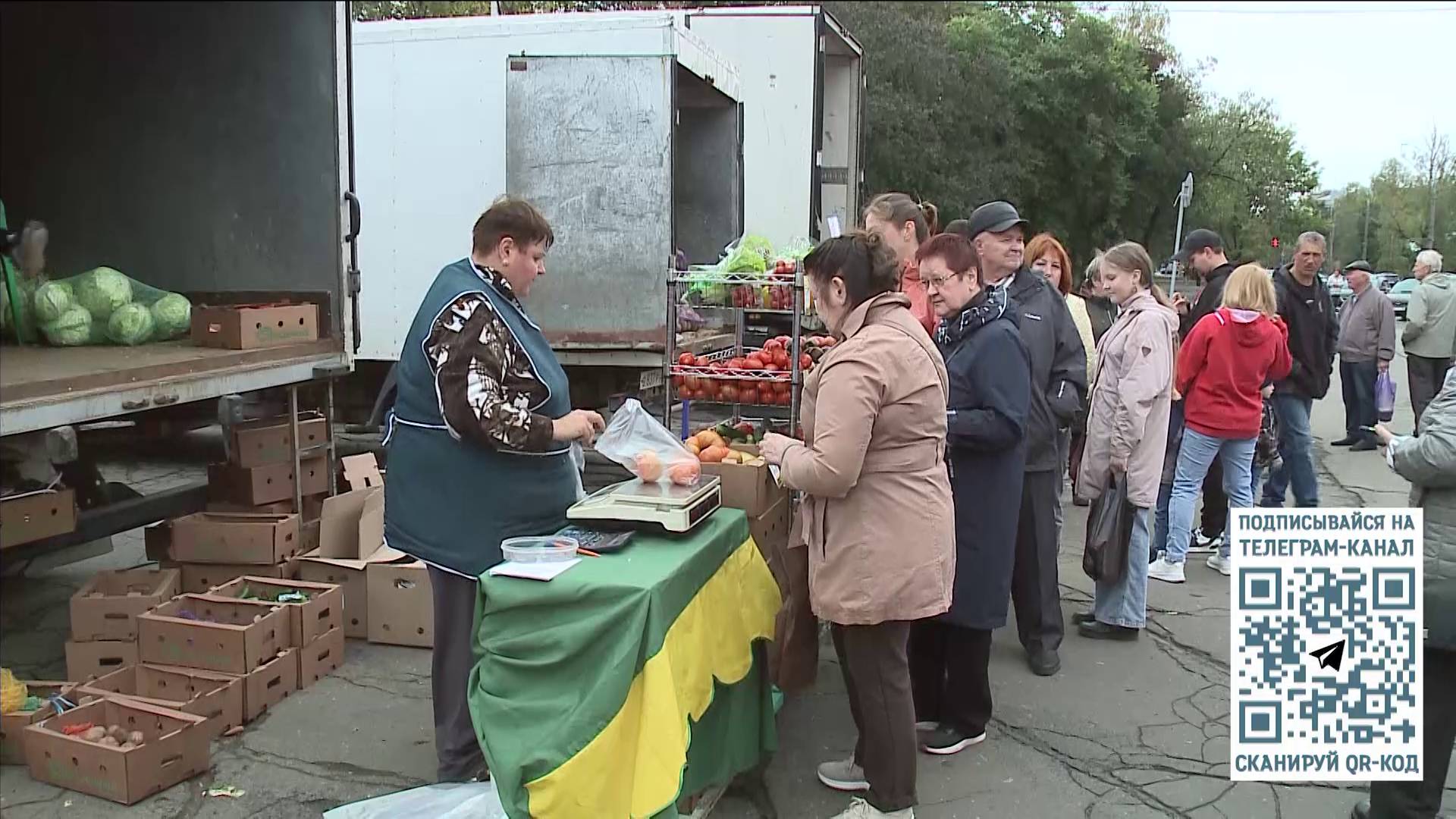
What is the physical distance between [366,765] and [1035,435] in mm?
2701

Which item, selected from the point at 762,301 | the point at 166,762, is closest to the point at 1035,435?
the point at 762,301

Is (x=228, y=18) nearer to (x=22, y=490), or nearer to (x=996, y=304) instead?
(x=22, y=490)

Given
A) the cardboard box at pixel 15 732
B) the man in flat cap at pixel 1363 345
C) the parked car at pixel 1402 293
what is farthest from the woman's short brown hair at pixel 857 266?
the parked car at pixel 1402 293

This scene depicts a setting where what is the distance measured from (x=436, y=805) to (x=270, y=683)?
4.23 ft

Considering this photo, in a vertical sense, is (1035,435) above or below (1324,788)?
above

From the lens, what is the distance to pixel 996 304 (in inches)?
138

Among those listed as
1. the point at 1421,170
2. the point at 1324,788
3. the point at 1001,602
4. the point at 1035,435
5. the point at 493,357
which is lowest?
the point at 1324,788

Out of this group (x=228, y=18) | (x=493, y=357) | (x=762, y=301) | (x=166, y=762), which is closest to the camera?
(x=493, y=357)

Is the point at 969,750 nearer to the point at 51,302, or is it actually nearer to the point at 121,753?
the point at 121,753

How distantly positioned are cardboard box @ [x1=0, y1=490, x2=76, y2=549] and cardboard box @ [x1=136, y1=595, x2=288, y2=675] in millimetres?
805

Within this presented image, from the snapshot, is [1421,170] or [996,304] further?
[1421,170]

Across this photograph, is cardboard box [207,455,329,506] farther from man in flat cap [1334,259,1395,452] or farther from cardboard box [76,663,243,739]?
man in flat cap [1334,259,1395,452]

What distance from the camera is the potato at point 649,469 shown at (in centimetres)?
312

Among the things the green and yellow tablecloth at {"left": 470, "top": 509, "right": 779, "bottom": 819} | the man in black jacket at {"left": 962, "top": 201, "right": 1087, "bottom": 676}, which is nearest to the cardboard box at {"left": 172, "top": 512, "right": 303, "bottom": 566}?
the green and yellow tablecloth at {"left": 470, "top": 509, "right": 779, "bottom": 819}
